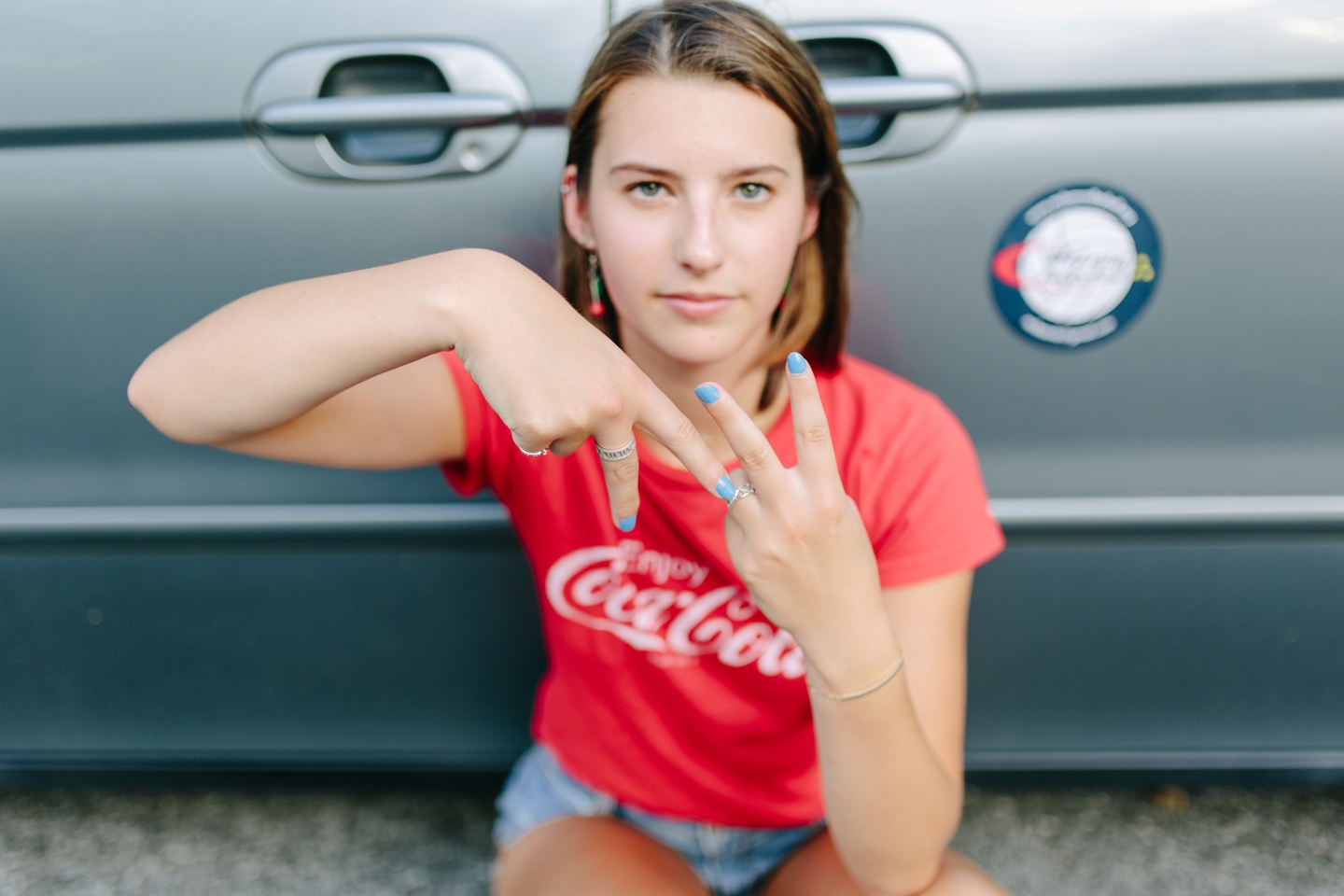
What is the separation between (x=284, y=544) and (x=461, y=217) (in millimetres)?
537

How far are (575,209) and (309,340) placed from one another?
0.36 m

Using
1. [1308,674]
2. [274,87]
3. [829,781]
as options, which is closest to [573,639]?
[829,781]

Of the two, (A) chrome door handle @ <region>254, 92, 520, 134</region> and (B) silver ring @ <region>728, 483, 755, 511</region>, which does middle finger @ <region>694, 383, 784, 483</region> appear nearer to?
(B) silver ring @ <region>728, 483, 755, 511</region>

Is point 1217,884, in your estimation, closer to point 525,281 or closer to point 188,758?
point 525,281

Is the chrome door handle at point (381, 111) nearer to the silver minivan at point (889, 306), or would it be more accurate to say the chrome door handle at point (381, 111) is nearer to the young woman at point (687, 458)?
the silver minivan at point (889, 306)

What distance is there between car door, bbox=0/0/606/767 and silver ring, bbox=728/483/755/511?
53cm

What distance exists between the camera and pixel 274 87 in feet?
3.89

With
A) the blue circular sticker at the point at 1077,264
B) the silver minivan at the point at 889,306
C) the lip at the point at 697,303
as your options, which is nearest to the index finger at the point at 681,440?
the lip at the point at 697,303

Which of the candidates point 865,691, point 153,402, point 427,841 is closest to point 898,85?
point 865,691

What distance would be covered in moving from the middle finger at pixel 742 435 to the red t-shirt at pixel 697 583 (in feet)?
0.86

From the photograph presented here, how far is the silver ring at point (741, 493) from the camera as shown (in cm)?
87

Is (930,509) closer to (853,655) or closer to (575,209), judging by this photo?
(853,655)

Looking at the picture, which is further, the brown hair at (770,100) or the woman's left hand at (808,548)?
the brown hair at (770,100)

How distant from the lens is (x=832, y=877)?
1090 millimetres
